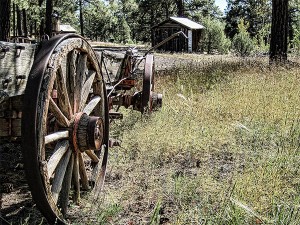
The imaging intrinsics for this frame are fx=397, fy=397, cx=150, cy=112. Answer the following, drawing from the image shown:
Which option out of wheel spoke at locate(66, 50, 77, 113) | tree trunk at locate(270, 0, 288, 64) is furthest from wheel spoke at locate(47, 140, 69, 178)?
tree trunk at locate(270, 0, 288, 64)

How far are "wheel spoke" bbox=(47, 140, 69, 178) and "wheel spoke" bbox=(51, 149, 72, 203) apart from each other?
0.25 feet

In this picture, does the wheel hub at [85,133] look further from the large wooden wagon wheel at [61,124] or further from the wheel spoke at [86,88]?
the wheel spoke at [86,88]

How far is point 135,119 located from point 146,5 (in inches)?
1776

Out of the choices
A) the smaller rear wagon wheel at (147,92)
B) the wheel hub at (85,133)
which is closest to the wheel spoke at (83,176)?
the wheel hub at (85,133)

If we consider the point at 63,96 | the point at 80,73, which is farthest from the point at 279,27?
the point at 63,96

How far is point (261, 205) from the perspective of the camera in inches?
132

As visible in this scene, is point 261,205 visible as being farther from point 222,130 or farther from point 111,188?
point 222,130

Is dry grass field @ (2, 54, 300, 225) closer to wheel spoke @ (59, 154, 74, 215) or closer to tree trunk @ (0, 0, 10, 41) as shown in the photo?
wheel spoke @ (59, 154, 74, 215)

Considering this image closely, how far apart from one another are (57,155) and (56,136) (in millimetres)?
138

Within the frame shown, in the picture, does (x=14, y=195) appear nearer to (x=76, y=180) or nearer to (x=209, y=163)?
(x=76, y=180)

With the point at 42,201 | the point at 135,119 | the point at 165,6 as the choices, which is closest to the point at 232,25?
the point at 165,6

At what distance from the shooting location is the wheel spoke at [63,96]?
2877mm

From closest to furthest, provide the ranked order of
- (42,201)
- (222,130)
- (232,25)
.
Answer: (42,201) → (222,130) → (232,25)

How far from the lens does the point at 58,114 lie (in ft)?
9.32
